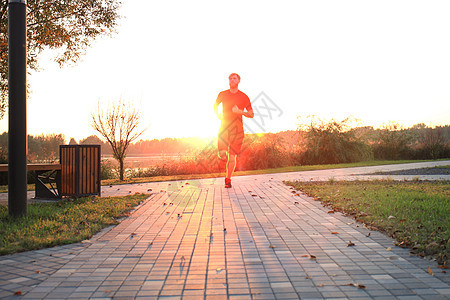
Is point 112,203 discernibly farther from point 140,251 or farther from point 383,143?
point 383,143

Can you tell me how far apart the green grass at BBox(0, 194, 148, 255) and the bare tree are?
8.65 m

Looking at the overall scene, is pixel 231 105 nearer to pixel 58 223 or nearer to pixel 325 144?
pixel 58 223

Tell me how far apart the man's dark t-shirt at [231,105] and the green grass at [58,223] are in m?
3.20

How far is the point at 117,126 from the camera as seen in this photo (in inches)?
635

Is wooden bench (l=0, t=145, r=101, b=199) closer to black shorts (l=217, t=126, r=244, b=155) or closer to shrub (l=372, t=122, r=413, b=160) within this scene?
black shorts (l=217, t=126, r=244, b=155)

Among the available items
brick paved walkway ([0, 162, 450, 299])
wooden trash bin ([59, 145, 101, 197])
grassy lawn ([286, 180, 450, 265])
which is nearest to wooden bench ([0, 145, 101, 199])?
wooden trash bin ([59, 145, 101, 197])

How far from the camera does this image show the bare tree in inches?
630

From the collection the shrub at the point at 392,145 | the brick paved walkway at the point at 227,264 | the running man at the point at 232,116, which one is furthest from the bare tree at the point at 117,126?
the shrub at the point at 392,145

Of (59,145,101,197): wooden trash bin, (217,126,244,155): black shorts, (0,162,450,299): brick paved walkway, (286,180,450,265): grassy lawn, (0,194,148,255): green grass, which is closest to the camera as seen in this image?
(0,162,450,299): brick paved walkway

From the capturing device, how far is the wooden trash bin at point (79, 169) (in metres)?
8.01

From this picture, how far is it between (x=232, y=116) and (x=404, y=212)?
484cm

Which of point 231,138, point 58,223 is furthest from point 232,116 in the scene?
point 58,223

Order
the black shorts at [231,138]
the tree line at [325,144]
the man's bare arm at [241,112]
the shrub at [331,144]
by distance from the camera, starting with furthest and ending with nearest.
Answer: the shrub at [331,144]
the tree line at [325,144]
the black shorts at [231,138]
the man's bare arm at [241,112]

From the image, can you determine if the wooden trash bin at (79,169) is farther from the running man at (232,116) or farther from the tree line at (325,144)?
the tree line at (325,144)
